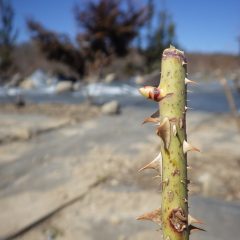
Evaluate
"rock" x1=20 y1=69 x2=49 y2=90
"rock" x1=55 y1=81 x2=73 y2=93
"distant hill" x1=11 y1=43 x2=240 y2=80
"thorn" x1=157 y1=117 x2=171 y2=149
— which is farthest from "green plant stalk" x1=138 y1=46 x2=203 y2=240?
"rock" x1=20 y1=69 x2=49 y2=90

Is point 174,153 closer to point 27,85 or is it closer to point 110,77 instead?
point 27,85

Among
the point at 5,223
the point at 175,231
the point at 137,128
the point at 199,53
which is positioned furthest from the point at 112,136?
the point at 199,53

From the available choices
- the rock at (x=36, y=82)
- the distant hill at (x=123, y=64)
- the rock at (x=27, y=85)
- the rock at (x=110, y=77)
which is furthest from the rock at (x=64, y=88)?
the rock at (x=110, y=77)

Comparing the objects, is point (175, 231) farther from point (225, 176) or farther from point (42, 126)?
point (42, 126)

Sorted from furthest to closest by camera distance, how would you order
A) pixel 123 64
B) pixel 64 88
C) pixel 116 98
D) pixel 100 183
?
pixel 123 64
pixel 64 88
pixel 116 98
pixel 100 183

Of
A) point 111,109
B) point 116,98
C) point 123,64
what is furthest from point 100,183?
point 123,64
